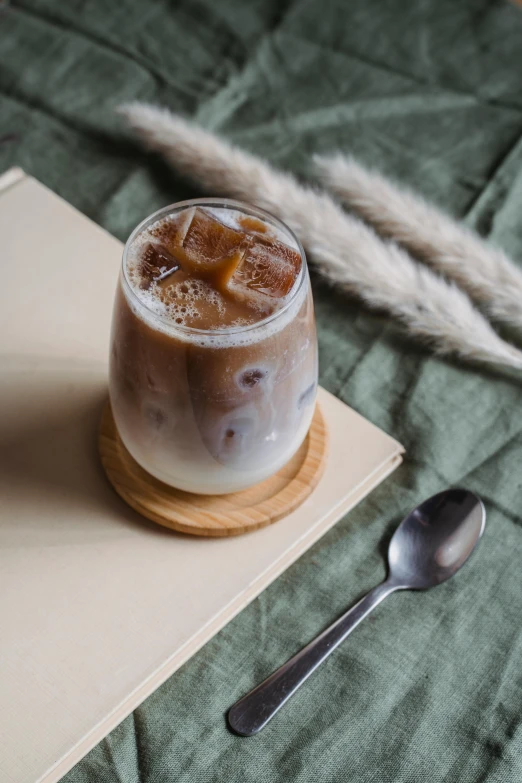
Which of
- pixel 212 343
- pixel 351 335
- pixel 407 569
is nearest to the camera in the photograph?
pixel 212 343

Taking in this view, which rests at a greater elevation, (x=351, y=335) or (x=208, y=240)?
(x=208, y=240)

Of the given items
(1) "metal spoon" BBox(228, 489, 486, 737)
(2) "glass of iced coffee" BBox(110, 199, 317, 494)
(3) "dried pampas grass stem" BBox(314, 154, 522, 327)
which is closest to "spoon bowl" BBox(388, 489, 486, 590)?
(1) "metal spoon" BBox(228, 489, 486, 737)

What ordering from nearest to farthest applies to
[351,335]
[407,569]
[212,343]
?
[212,343], [407,569], [351,335]

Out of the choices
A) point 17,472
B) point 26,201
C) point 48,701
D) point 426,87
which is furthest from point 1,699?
point 426,87

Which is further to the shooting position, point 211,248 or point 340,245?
point 340,245

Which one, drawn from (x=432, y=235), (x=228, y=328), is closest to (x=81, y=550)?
(x=228, y=328)

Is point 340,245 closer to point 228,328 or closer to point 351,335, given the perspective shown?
point 351,335

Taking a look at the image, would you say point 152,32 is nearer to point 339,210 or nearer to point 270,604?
point 339,210
